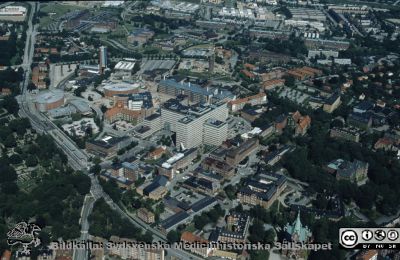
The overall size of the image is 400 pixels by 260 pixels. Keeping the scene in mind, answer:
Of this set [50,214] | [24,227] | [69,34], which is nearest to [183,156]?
[50,214]

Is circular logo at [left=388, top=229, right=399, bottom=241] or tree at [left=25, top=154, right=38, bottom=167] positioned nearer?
circular logo at [left=388, top=229, right=399, bottom=241]

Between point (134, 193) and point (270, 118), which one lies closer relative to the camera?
point (134, 193)

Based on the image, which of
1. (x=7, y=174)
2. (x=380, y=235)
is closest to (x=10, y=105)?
(x=7, y=174)

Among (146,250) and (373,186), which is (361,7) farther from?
(146,250)

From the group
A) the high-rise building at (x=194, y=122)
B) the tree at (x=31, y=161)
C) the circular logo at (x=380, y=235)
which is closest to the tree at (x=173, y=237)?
the high-rise building at (x=194, y=122)

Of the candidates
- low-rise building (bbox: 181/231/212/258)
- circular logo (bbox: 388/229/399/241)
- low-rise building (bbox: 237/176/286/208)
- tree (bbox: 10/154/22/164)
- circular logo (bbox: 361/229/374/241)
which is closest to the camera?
circular logo (bbox: 361/229/374/241)

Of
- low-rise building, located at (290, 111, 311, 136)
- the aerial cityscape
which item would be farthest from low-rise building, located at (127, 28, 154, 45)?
low-rise building, located at (290, 111, 311, 136)

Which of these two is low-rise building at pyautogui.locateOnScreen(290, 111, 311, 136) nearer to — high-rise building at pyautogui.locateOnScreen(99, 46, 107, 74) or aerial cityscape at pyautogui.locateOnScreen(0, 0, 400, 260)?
aerial cityscape at pyautogui.locateOnScreen(0, 0, 400, 260)

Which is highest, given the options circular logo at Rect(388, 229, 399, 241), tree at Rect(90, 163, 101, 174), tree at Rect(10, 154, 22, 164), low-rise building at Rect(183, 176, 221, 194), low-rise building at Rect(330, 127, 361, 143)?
circular logo at Rect(388, 229, 399, 241)
